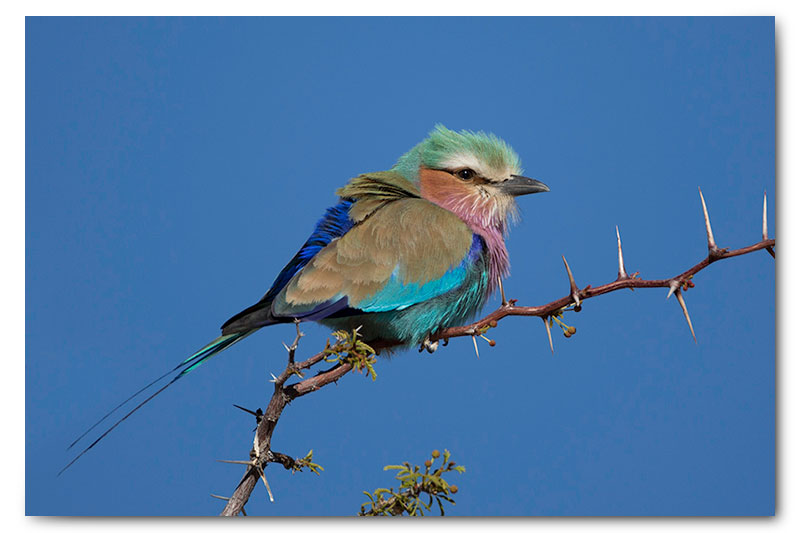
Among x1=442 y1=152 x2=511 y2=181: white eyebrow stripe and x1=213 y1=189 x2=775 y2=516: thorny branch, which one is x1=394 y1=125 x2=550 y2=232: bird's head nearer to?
x1=442 y1=152 x2=511 y2=181: white eyebrow stripe

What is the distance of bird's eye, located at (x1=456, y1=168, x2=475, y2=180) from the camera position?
332 centimetres

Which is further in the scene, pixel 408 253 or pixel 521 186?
pixel 521 186

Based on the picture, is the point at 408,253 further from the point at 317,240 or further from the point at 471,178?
the point at 471,178

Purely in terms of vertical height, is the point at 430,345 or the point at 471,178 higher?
the point at 471,178

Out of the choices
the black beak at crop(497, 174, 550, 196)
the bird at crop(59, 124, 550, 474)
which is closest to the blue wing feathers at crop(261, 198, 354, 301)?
the bird at crop(59, 124, 550, 474)

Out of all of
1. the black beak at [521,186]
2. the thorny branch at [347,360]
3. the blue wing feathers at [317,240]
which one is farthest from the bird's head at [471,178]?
the thorny branch at [347,360]

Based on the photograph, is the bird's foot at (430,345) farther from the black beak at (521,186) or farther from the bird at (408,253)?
the black beak at (521,186)

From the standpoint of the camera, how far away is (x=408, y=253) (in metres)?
3.00

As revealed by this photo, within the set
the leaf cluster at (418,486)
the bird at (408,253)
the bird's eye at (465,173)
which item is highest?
the bird's eye at (465,173)

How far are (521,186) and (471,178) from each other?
19cm

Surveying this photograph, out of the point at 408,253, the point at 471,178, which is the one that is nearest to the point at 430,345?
the point at 408,253

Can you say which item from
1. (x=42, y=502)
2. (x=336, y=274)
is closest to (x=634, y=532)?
(x=336, y=274)

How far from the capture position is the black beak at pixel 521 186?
3281 millimetres
